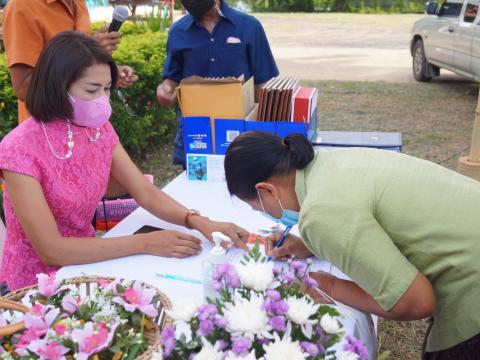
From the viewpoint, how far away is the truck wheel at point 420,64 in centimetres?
869

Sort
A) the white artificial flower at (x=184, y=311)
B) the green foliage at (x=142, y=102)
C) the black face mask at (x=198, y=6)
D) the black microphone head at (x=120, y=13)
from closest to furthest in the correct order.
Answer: the white artificial flower at (x=184, y=311) < the black microphone head at (x=120, y=13) < the black face mask at (x=198, y=6) < the green foliage at (x=142, y=102)

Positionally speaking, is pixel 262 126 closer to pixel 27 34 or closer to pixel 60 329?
pixel 27 34

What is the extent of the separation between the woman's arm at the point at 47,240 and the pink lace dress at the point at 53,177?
0.14 ft

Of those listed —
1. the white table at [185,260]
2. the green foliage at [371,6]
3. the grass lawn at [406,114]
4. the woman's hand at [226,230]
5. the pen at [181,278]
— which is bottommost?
the grass lawn at [406,114]

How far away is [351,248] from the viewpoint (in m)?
1.22

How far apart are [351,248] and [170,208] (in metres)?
0.94

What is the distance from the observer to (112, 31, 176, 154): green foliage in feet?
15.2

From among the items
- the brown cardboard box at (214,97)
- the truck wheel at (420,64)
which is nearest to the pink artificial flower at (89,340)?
the brown cardboard box at (214,97)

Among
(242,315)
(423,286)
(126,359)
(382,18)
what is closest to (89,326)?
(126,359)

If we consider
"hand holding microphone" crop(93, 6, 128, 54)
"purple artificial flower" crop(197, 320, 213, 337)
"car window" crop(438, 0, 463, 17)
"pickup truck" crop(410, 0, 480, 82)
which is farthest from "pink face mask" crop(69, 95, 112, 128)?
"car window" crop(438, 0, 463, 17)

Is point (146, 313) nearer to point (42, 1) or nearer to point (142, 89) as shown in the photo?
point (42, 1)

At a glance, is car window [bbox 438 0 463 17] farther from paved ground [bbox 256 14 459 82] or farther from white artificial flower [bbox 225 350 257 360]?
white artificial flower [bbox 225 350 257 360]

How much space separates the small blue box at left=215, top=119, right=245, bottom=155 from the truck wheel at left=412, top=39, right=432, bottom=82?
708cm

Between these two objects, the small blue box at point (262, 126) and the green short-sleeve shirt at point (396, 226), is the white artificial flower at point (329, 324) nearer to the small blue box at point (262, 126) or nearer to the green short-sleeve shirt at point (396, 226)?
the green short-sleeve shirt at point (396, 226)
